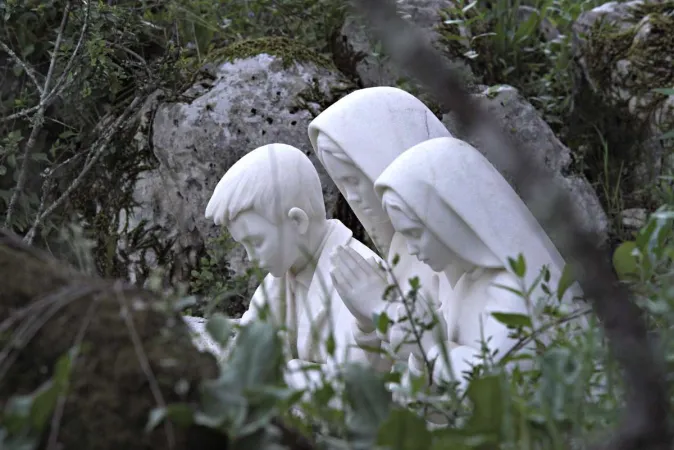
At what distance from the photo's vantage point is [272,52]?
540cm

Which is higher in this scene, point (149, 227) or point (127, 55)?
point (127, 55)

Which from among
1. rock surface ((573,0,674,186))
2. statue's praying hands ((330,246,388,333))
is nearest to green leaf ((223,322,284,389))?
statue's praying hands ((330,246,388,333))

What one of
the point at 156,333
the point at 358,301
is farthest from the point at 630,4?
the point at 156,333

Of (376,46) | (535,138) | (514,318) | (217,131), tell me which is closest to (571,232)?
(514,318)

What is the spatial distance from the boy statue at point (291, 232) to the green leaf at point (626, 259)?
154 cm

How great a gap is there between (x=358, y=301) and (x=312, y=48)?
106 inches

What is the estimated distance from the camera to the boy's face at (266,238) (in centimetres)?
383

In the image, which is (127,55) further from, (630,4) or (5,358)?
(5,358)

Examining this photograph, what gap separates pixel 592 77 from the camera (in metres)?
5.60

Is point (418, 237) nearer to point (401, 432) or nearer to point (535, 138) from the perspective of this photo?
point (401, 432)

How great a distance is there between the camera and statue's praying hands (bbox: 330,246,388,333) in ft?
11.3

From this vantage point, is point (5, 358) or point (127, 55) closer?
point (5, 358)

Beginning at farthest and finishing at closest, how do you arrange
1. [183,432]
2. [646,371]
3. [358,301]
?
[358,301], [183,432], [646,371]

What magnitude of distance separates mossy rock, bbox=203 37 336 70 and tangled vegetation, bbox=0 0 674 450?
0.01 meters
